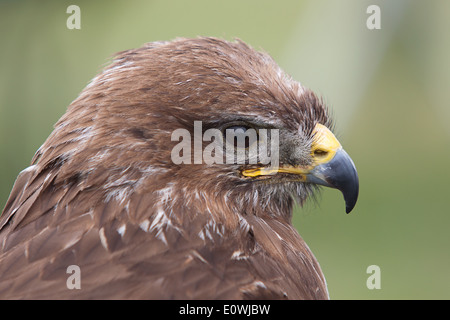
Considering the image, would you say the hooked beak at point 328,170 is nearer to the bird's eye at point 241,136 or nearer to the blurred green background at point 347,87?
the bird's eye at point 241,136

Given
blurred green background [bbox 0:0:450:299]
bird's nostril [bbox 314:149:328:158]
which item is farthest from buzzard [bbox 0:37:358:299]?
blurred green background [bbox 0:0:450:299]

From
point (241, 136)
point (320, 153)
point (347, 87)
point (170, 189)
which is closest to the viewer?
point (170, 189)

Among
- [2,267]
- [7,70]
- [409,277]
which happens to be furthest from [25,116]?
[409,277]

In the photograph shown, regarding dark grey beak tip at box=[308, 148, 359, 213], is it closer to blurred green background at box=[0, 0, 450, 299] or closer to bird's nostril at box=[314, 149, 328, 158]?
bird's nostril at box=[314, 149, 328, 158]

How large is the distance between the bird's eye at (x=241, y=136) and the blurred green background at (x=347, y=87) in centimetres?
324

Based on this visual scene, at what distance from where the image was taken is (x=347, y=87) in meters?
7.31

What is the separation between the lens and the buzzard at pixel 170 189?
86.7 inches

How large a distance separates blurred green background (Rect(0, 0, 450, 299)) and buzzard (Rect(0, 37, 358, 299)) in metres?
3.12

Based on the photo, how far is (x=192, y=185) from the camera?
8.50ft

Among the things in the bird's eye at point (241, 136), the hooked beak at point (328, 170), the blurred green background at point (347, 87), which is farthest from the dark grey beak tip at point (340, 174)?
the blurred green background at point (347, 87)

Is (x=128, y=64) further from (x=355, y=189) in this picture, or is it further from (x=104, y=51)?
(x=104, y=51)

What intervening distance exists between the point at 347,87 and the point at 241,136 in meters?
4.88

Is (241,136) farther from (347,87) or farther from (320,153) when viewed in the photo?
(347,87)

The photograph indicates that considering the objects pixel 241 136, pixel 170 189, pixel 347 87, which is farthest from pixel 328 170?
pixel 347 87
